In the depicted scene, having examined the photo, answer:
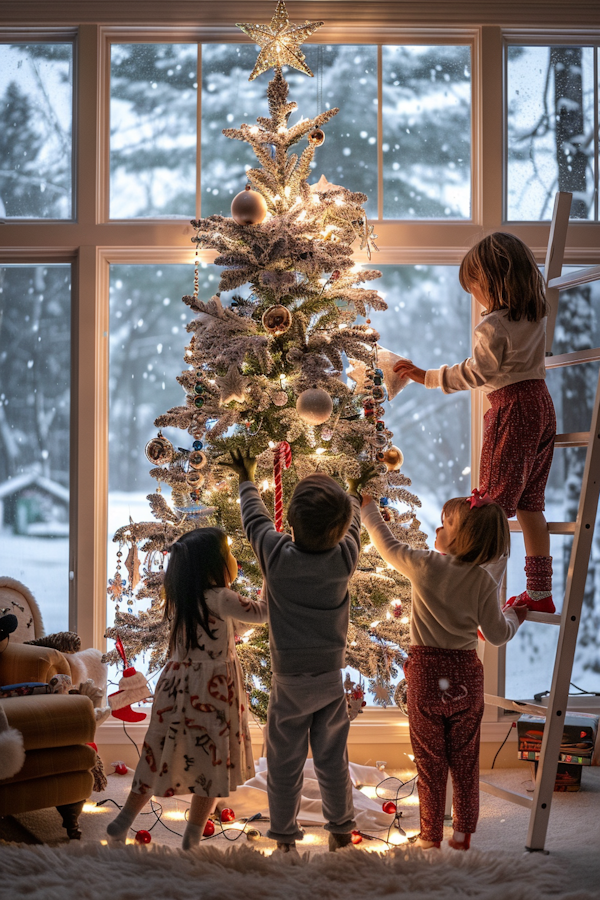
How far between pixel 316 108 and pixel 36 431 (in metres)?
1.82

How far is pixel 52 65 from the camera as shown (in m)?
3.42

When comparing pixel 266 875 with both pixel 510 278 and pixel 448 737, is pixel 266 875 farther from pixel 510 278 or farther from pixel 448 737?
pixel 510 278

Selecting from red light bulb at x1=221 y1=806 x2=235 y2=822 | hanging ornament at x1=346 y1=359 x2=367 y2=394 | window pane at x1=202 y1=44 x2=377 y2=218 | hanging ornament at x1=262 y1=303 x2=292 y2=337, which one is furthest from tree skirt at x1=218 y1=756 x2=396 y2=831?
window pane at x1=202 y1=44 x2=377 y2=218

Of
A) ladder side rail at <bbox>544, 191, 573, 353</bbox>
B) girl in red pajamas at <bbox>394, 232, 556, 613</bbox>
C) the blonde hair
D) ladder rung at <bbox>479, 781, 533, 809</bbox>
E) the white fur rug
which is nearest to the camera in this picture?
the white fur rug

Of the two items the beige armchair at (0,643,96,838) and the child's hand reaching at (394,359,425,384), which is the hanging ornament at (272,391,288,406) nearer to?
the child's hand reaching at (394,359,425,384)

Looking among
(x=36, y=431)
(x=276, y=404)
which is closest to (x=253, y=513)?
(x=276, y=404)

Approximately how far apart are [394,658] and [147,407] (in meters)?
1.49

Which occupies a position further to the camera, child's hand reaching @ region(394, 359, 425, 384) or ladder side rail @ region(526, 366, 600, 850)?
child's hand reaching @ region(394, 359, 425, 384)

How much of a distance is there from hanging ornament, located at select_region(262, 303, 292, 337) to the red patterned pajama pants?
2.35 feet

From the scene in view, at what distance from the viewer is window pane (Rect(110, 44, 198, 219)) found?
339cm

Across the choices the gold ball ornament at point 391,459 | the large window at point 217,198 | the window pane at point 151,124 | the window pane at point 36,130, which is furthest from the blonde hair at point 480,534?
the window pane at point 36,130

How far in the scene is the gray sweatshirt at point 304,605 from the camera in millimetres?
2135

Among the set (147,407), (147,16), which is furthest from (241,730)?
(147,16)

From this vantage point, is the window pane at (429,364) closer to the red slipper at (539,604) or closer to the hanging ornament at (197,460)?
Answer: the red slipper at (539,604)
